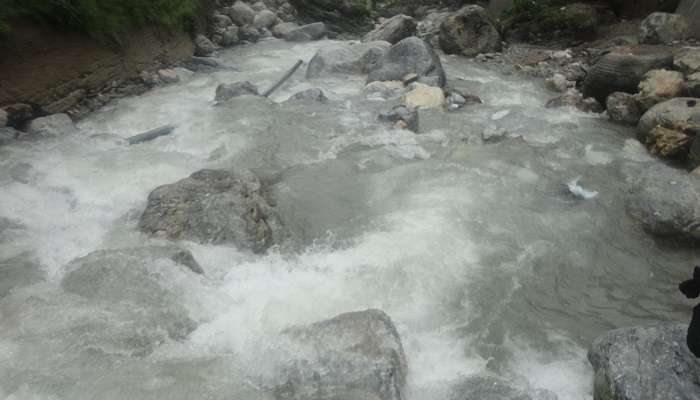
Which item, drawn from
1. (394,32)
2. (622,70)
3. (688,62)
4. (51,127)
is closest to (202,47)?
(394,32)

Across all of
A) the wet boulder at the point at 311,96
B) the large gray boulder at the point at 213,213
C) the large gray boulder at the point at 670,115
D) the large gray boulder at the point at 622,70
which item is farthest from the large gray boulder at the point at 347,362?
the large gray boulder at the point at 622,70

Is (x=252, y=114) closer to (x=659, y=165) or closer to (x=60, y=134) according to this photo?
(x=60, y=134)

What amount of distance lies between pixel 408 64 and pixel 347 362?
294 inches

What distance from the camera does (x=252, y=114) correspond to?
26.2ft

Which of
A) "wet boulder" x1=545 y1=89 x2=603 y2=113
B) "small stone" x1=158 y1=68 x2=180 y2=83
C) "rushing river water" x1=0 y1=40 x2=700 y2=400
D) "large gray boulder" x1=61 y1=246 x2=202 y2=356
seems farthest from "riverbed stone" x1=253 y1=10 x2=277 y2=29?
"large gray boulder" x1=61 y1=246 x2=202 y2=356

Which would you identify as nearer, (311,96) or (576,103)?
(576,103)

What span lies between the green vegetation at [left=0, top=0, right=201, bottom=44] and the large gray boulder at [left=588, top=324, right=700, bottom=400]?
25.7ft

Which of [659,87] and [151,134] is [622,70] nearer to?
[659,87]

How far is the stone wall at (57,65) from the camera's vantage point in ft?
23.6

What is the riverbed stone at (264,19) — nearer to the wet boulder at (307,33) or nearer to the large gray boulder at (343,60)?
the wet boulder at (307,33)

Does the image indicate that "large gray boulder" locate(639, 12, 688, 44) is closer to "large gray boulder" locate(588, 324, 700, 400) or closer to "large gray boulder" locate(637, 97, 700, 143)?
"large gray boulder" locate(637, 97, 700, 143)

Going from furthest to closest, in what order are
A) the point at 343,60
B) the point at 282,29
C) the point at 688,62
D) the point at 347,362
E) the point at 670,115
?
1. the point at 282,29
2. the point at 343,60
3. the point at 688,62
4. the point at 670,115
5. the point at 347,362

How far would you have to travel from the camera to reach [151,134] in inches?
286

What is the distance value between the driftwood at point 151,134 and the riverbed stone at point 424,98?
11.9 ft
